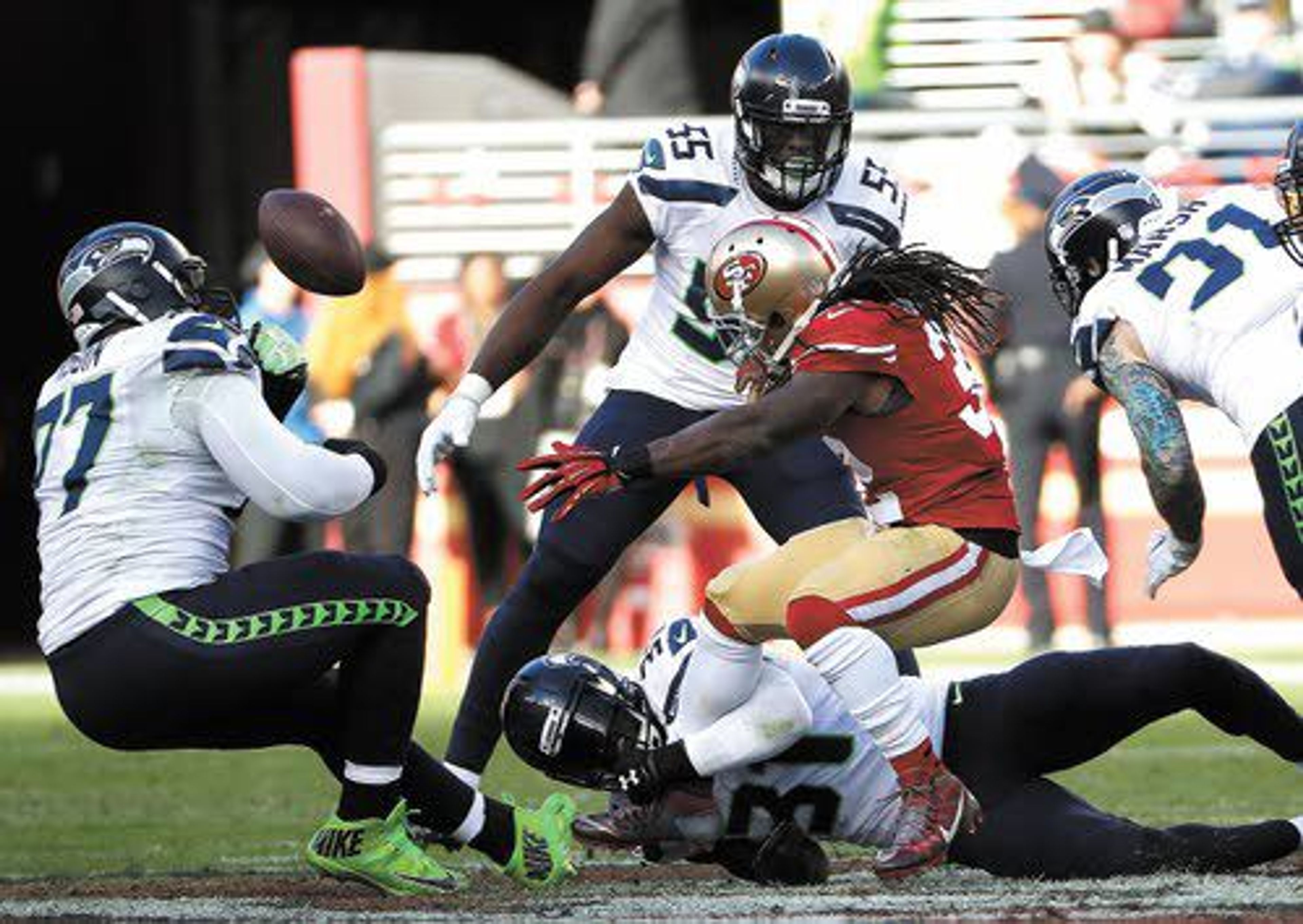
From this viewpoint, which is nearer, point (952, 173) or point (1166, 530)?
point (1166, 530)

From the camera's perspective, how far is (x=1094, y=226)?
6.52 meters

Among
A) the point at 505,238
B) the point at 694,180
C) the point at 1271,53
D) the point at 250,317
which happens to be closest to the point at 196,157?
the point at 505,238

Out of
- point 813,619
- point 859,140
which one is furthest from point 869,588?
point 859,140

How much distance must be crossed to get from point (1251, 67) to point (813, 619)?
1042 cm

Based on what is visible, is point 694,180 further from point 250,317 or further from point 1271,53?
point 1271,53

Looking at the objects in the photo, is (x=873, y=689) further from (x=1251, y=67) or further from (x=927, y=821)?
(x=1251, y=67)

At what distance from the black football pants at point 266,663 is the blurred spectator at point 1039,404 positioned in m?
6.96

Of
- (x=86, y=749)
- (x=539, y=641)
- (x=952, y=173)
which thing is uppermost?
(x=952, y=173)

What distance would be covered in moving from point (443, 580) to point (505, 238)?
225 cm

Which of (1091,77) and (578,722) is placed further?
(1091,77)

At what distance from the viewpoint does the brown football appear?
21.4 ft

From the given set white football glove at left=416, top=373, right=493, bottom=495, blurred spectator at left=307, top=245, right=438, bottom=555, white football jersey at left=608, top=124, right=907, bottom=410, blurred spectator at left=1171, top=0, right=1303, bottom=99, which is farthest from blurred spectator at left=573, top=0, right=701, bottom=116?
white football glove at left=416, top=373, right=493, bottom=495

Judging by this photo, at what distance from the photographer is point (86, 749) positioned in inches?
405

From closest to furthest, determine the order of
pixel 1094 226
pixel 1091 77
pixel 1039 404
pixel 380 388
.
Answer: pixel 1094 226
pixel 1039 404
pixel 380 388
pixel 1091 77
